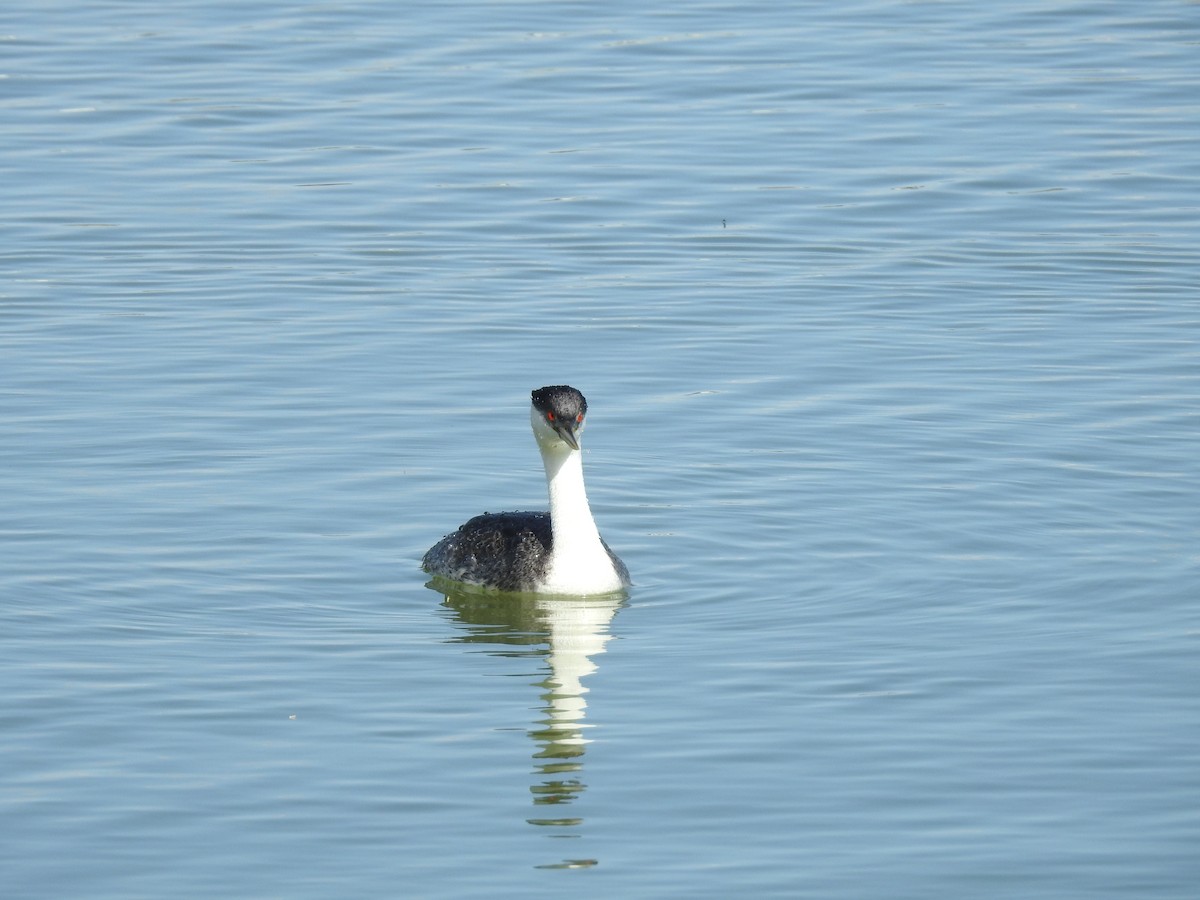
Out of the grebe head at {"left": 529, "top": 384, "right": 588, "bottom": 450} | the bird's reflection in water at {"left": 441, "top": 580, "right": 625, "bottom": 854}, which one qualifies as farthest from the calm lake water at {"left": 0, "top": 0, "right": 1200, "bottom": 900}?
the grebe head at {"left": 529, "top": 384, "right": 588, "bottom": 450}

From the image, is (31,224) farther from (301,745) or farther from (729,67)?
(301,745)

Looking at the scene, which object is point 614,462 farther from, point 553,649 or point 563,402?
point 553,649

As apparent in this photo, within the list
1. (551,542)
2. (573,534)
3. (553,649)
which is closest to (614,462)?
(551,542)

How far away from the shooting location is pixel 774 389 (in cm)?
1903

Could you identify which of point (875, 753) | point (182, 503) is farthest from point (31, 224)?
point (875, 753)

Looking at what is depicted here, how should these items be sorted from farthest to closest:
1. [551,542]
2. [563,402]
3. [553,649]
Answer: [551,542] < [563,402] < [553,649]

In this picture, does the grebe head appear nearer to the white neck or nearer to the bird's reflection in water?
the white neck

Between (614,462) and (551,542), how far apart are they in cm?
257

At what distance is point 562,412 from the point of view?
14453 mm

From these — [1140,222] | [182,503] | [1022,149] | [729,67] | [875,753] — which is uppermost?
[729,67]

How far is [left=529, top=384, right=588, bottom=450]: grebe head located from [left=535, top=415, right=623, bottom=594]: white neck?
16 centimetres

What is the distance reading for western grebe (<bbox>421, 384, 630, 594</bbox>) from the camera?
574 inches

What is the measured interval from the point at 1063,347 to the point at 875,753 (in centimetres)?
936

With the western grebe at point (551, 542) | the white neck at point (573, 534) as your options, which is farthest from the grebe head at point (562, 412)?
the white neck at point (573, 534)
